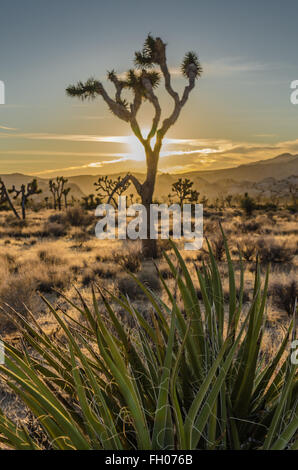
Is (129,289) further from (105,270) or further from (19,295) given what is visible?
(19,295)

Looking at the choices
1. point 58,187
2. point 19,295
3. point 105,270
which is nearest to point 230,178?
point 58,187

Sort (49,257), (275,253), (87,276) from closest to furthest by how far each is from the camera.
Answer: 1. (87,276)
2. (275,253)
3. (49,257)

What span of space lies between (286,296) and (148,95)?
7.55 m

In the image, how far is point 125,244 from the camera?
15.7 meters

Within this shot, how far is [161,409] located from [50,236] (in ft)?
60.6

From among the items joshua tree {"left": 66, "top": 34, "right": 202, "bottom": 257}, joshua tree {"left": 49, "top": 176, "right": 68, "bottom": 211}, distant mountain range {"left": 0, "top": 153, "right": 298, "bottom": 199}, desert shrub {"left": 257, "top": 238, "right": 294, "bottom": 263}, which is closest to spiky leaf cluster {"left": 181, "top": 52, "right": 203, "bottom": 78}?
joshua tree {"left": 66, "top": 34, "right": 202, "bottom": 257}

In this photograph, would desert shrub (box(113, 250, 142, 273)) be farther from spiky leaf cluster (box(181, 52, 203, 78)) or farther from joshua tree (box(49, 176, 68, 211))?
joshua tree (box(49, 176, 68, 211))

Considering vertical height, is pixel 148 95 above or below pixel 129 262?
above

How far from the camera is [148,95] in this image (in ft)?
37.9

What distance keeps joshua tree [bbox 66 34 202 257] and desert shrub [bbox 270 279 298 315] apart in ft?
17.0

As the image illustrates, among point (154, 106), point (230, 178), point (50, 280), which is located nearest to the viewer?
point (50, 280)

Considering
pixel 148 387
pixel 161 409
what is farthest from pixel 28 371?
pixel 148 387

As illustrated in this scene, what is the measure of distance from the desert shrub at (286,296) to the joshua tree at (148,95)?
517 cm
